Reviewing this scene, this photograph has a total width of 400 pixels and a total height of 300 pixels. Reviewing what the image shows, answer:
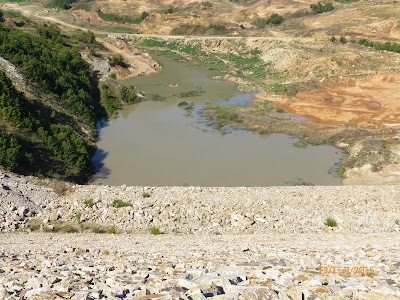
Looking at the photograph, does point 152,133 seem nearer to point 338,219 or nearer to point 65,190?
point 65,190

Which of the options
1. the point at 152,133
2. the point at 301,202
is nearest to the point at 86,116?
the point at 152,133

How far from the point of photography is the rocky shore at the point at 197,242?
7.17 metres

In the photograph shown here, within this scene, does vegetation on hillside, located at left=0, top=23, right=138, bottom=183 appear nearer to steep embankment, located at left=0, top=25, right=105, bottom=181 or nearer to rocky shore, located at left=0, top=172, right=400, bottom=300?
steep embankment, located at left=0, top=25, right=105, bottom=181

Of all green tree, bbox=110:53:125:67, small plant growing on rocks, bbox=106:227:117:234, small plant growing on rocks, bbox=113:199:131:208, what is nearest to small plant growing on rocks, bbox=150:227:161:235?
small plant growing on rocks, bbox=106:227:117:234

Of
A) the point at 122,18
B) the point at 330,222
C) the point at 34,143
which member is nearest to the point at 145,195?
the point at 330,222

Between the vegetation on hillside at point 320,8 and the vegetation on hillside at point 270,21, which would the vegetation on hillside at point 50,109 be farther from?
the vegetation on hillside at point 320,8

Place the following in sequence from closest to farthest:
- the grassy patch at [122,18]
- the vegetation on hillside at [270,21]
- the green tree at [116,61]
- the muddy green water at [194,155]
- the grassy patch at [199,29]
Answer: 1. the muddy green water at [194,155]
2. the green tree at [116,61]
3. the grassy patch at [199,29]
4. the vegetation on hillside at [270,21]
5. the grassy patch at [122,18]

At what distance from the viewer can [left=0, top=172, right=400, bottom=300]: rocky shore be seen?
717 cm

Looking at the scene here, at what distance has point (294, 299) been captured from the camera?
6535 mm

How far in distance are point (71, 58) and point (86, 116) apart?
1330cm
